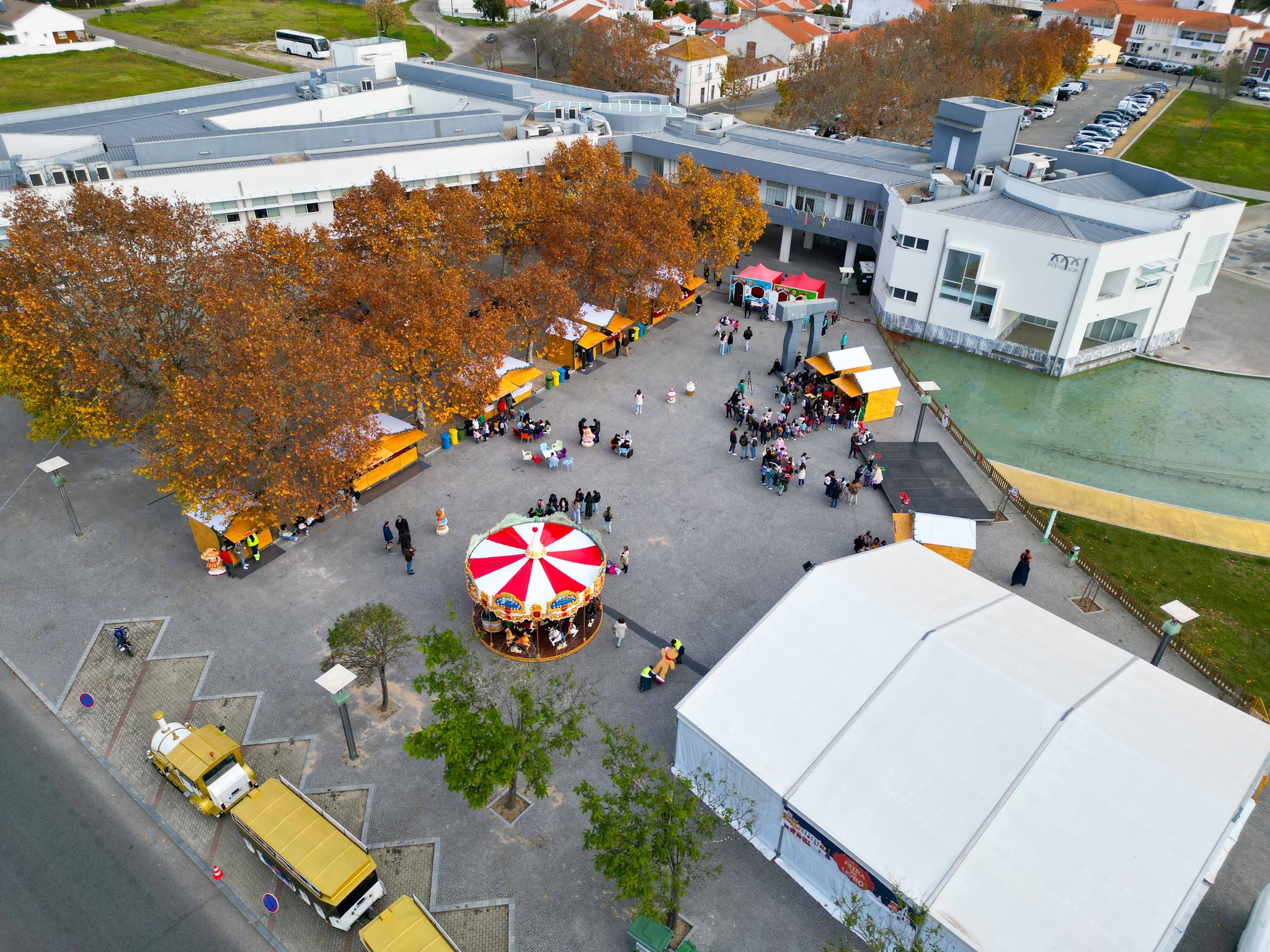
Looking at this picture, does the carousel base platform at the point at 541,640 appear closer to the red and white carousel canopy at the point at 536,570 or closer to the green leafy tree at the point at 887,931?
the red and white carousel canopy at the point at 536,570

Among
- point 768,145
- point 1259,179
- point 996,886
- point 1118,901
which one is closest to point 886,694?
point 996,886

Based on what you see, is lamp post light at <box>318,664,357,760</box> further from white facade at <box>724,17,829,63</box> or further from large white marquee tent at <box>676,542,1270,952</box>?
white facade at <box>724,17,829,63</box>

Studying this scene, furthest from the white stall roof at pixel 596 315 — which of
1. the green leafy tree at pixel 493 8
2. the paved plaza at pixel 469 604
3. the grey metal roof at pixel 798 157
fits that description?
the green leafy tree at pixel 493 8

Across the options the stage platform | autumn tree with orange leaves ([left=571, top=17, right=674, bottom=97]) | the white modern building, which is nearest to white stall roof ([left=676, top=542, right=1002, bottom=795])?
the stage platform

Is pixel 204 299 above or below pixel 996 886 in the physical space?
above

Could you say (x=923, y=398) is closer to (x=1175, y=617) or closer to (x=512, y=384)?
(x=1175, y=617)

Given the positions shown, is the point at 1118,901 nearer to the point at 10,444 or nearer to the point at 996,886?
the point at 996,886
